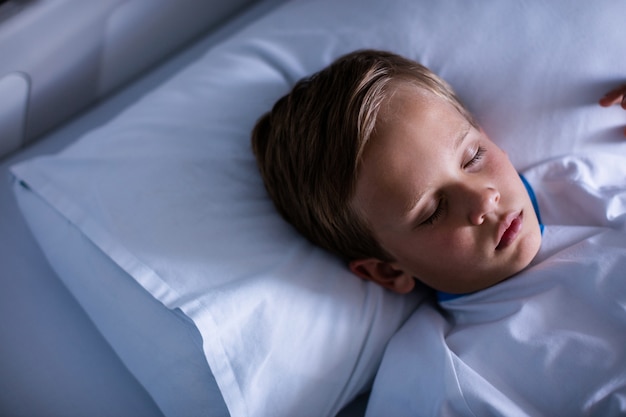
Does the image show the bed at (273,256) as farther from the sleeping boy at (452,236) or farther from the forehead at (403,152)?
the forehead at (403,152)

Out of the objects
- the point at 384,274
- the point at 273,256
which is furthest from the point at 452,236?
the point at 273,256

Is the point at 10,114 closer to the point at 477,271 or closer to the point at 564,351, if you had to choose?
the point at 477,271

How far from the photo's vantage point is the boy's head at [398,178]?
832mm

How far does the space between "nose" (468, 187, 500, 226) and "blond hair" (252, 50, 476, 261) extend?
15cm

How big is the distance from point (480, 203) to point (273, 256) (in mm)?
322

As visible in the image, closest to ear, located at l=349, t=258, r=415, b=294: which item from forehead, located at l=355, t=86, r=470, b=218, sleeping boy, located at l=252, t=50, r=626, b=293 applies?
sleeping boy, located at l=252, t=50, r=626, b=293

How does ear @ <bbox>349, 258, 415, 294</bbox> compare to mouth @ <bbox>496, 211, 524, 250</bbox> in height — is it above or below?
below

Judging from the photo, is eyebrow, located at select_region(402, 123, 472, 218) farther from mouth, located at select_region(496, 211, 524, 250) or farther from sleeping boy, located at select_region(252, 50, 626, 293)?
mouth, located at select_region(496, 211, 524, 250)

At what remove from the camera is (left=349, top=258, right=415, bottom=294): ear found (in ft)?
3.15

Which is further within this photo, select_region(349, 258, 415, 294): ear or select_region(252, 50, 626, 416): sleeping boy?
select_region(349, 258, 415, 294): ear

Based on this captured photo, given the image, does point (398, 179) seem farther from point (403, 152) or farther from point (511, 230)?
point (511, 230)

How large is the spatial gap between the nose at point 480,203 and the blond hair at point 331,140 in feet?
0.50

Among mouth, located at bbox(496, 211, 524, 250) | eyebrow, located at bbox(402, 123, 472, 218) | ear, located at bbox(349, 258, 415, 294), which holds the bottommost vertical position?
ear, located at bbox(349, 258, 415, 294)

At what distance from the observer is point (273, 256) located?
0.94m
